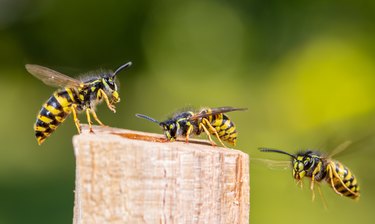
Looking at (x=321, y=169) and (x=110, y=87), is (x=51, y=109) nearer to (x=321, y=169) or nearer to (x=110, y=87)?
(x=110, y=87)

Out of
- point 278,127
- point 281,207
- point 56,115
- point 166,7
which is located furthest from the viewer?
point 166,7

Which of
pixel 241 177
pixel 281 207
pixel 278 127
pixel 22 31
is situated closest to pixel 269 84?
pixel 278 127

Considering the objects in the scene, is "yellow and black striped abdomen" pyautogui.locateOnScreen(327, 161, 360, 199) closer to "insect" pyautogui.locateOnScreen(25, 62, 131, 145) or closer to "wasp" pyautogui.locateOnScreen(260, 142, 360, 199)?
"wasp" pyautogui.locateOnScreen(260, 142, 360, 199)

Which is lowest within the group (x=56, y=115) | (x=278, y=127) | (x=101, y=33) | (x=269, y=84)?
(x=56, y=115)

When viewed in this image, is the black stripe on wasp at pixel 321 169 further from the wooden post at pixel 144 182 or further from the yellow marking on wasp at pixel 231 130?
the wooden post at pixel 144 182

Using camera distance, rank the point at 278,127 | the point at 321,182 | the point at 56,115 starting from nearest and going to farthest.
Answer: the point at 56,115, the point at 321,182, the point at 278,127

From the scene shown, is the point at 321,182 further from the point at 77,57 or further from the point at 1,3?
the point at 1,3

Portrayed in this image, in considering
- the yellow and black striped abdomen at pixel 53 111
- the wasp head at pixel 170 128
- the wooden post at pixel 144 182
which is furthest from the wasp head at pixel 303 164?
the wooden post at pixel 144 182
